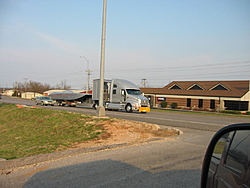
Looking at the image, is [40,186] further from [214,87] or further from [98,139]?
[214,87]

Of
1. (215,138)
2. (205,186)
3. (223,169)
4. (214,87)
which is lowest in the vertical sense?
(205,186)

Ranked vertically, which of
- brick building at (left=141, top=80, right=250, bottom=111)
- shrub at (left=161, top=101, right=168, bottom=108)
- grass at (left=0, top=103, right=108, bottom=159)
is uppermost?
brick building at (left=141, top=80, right=250, bottom=111)

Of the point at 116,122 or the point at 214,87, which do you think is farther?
the point at 214,87

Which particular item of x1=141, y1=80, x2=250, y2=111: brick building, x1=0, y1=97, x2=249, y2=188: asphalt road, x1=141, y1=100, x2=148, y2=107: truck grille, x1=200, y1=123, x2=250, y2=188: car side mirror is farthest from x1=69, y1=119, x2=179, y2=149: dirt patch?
x1=141, y1=80, x2=250, y2=111: brick building

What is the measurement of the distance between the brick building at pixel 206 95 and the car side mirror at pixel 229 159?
4719 cm

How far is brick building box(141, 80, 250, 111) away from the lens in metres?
48.7

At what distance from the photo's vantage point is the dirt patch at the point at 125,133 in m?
10.7

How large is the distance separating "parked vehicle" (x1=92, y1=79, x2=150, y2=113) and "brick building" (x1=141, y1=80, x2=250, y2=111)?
78.3 feet

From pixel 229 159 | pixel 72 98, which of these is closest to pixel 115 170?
pixel 229 159

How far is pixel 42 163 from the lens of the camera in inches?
266

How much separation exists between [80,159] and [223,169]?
5.22m

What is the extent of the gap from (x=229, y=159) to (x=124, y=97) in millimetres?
26746

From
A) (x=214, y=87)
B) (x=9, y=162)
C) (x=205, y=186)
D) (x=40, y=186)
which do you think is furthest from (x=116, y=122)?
(x=214, y=87)

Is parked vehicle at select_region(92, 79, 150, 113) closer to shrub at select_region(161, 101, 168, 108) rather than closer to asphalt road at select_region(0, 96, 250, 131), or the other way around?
asphalt road at select_region(0, 96, 250, 131)
